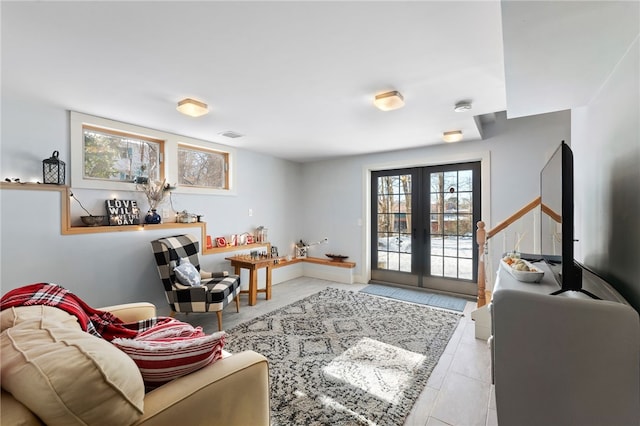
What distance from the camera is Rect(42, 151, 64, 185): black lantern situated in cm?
251

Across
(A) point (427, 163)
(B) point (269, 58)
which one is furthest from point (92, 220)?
(A) point (427, 163)

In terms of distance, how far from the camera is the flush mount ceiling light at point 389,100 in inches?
87.6

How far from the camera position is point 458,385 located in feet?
6.40

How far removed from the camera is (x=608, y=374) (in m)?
1.00

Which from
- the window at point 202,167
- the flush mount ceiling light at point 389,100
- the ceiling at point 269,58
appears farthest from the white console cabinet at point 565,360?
the window at point 202,167

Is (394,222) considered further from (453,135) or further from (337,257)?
(453,135)

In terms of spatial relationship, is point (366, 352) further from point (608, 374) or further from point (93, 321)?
point (93, 321)

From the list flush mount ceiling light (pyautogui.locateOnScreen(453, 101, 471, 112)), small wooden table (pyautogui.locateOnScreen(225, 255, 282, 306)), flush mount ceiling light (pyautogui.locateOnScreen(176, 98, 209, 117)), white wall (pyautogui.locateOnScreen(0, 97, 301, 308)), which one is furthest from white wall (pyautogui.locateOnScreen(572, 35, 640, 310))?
white wall (pyautogui.locateOnScreen(0, 97, 301, 308))

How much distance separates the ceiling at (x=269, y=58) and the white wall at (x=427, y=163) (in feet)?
3.40

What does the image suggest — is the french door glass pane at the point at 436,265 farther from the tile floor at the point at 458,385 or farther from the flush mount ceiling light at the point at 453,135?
the flush mount ceiling light at the point at 453,135

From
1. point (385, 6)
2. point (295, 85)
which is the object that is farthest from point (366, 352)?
point (385, 6)

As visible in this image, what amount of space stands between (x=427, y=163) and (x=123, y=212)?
408cm

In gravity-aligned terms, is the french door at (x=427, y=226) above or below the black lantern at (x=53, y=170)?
below

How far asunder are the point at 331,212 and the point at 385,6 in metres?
3.98
